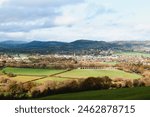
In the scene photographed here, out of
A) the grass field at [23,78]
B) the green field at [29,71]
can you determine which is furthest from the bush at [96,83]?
the grass field at [23,78]

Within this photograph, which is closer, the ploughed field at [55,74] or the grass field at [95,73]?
the ploughed field at [55,74]

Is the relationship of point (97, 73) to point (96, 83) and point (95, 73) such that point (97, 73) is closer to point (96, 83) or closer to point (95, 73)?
point (95, 73)

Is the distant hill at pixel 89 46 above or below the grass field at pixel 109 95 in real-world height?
above

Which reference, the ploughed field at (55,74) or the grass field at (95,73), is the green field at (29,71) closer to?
the ploughed field at (55,74)

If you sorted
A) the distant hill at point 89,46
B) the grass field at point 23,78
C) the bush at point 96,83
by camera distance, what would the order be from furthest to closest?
1. the distant hill at point 89,46
2. the grass field at point 23,78
3. the bush at point 96,83

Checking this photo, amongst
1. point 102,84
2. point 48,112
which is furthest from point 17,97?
point 48,112

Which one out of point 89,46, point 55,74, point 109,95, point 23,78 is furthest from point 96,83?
point 89,46

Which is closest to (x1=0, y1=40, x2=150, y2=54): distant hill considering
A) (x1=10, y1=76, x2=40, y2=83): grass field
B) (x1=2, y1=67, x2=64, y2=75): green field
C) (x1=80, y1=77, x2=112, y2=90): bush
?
(x1=2, y1=67, x2=64, y2=75): green field
